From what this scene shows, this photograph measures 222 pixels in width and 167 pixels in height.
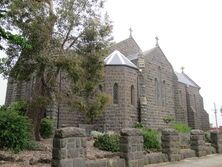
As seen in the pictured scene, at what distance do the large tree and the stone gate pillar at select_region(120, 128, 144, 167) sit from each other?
4.79 m

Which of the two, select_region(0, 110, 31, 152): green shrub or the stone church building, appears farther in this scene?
the stone church building

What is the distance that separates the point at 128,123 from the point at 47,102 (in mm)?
9454

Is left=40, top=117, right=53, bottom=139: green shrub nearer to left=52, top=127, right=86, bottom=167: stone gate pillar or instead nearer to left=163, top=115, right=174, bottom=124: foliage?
left=52, top=127, right=86, bottom=167: stone gate pillar

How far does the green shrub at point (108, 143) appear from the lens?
13.2 m

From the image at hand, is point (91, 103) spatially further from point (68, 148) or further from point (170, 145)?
point (68, 148)

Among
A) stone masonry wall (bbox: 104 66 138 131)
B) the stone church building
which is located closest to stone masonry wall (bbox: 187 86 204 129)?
the stone church building

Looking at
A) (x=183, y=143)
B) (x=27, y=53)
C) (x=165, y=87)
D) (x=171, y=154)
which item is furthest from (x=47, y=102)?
(x=165, y=87)

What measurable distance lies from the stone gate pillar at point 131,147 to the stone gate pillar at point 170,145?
2.34 metres

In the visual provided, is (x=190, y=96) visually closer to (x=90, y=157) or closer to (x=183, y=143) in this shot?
(x=183, y=143)

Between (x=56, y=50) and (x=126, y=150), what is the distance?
638 cm

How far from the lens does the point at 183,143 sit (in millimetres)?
16922

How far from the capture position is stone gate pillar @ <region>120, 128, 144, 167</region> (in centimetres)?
1041

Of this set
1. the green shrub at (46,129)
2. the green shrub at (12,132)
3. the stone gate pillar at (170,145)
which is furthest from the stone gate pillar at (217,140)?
the green shrub at (12,132)

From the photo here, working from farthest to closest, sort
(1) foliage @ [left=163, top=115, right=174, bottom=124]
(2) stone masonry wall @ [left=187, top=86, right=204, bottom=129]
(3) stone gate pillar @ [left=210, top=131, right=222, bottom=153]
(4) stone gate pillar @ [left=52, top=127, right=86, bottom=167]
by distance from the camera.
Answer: (2) stone masonry wall @ [left=187, top=86, right=204, bottom=129] < (1) foliage @ [left=163, top=115, right=174, bottom=124] < (3) stone gate pillar @ [left=210, top=131, right=222, bottom=153] < (4) stone gate pillar @ [left=52, top=127, right=86, bottom=167]
